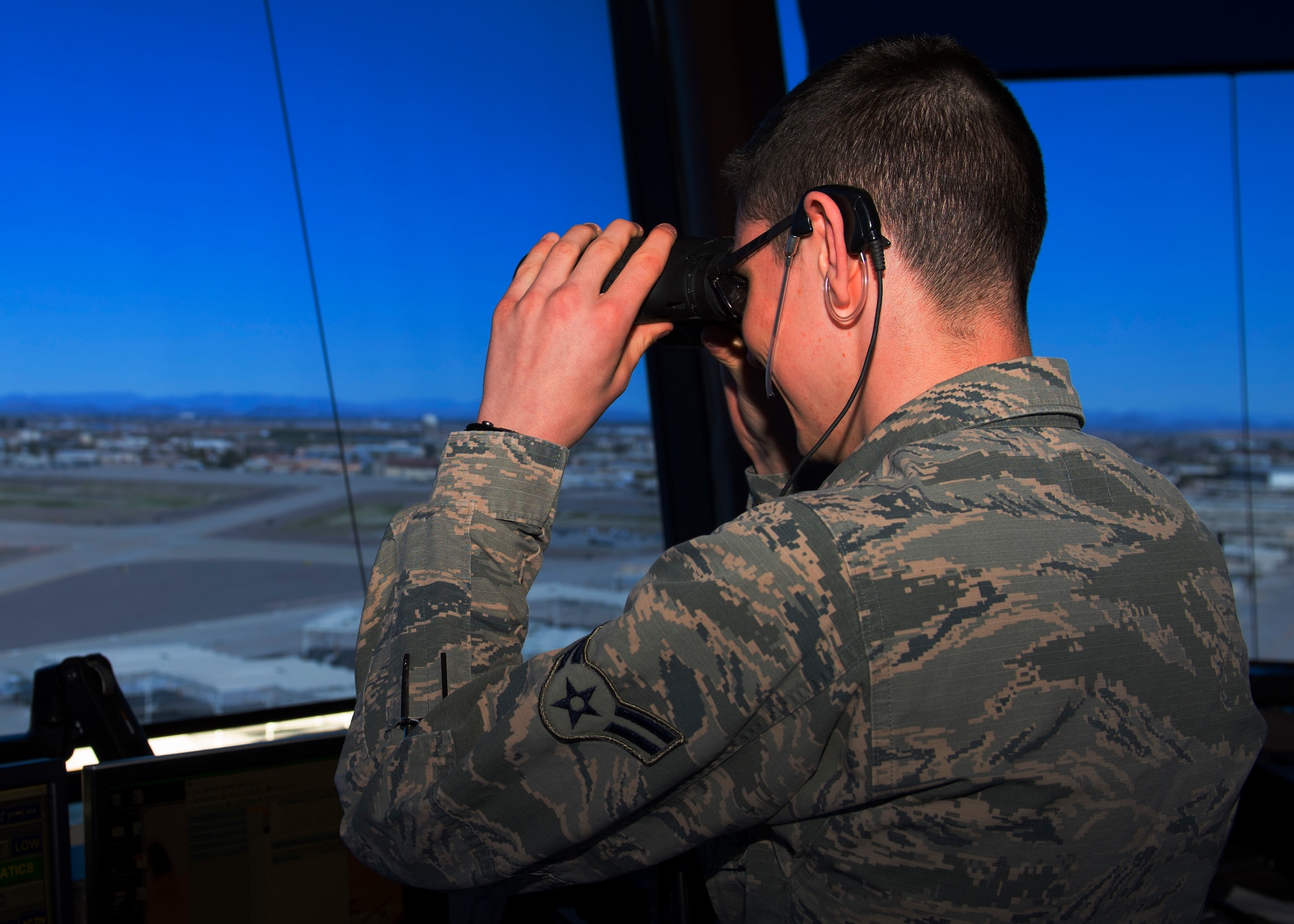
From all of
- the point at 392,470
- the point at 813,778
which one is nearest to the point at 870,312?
the point at 813,778

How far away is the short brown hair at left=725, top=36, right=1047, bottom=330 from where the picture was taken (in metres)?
0.61

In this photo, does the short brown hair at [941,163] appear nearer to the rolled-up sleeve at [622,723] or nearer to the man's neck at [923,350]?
the man's neck at [923,350]

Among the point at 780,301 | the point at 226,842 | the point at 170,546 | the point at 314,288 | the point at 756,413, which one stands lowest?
the point at 226,842

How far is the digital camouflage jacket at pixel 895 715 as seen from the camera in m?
0.46

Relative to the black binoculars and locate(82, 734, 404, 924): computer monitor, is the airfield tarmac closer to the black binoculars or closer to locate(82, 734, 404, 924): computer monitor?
locate(82, 734, 404, 924): computer monitor

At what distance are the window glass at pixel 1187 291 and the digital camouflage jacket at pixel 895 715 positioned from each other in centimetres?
226

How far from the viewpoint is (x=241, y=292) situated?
1.72 meters

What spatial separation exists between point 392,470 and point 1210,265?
10.1 ft

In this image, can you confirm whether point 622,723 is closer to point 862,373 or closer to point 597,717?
point 597,717

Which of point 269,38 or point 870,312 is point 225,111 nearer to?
point 269,38

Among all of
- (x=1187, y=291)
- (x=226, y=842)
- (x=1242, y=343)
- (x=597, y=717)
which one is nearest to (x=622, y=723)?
(x=597, y=717)

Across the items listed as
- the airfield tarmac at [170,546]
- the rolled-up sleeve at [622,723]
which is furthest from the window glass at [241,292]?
the rolled-up sleeve at [622,723]

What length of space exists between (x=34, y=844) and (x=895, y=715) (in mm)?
930

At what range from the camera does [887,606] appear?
45 cm
